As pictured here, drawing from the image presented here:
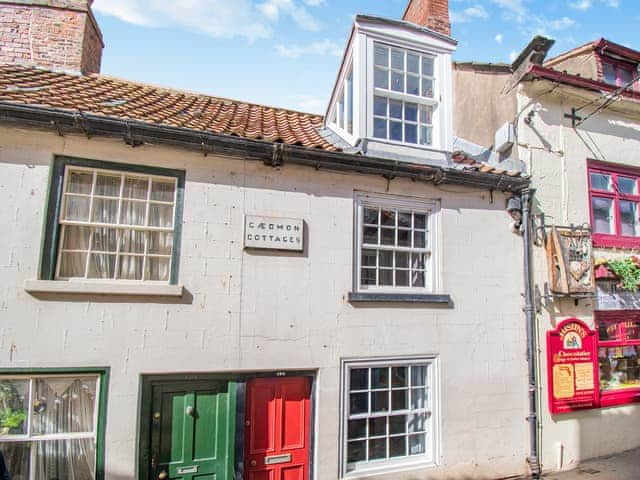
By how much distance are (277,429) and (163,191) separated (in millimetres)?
4033

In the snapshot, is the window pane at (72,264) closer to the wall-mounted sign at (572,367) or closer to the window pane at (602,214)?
the wall-mounted sign at (572,367)

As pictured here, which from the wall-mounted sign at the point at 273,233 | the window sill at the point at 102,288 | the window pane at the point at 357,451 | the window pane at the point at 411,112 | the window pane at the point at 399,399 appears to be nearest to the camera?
the window sill at the point at 102,288

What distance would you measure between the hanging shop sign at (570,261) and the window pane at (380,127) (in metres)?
3.82

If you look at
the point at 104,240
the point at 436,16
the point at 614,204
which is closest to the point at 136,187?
the point at 104,240

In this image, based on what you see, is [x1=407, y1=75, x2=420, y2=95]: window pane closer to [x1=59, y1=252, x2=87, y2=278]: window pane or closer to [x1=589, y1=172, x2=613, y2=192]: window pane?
[x1=589, y1=172, x2=613, y2=192]: window pane

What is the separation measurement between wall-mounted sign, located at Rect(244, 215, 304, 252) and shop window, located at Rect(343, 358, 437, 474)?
2149mm

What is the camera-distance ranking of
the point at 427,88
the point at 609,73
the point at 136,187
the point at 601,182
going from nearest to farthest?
the point at 136,187 < the point at 427,88 < the point at 601,182 < the point at 609,73

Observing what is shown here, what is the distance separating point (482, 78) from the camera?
904cm

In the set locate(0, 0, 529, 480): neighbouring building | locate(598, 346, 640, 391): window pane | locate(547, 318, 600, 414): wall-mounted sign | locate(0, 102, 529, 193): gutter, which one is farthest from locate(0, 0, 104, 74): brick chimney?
Result: locate(598, 346, 640, 391): window pane

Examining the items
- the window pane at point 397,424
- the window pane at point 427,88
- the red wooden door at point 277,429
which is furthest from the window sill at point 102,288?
the window pane at point 427,88

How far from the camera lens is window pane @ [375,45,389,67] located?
7286mm

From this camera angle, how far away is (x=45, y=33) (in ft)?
27.1

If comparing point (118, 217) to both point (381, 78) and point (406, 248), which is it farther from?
point (381, 78)

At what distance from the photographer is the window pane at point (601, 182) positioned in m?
8.28
